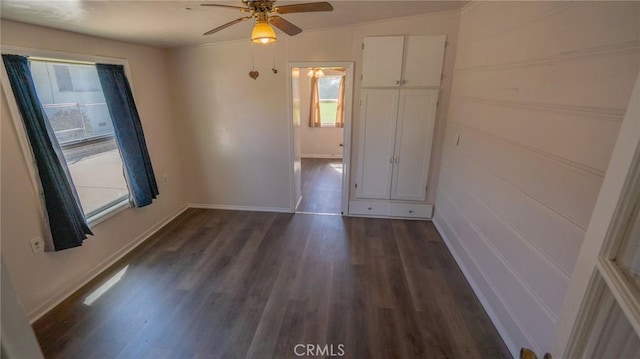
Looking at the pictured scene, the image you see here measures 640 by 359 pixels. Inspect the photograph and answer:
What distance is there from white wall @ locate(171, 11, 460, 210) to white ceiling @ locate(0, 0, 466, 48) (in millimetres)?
179

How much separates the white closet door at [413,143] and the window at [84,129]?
331 centimetres

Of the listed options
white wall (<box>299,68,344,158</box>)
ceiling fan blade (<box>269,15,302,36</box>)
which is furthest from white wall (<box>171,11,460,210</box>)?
white wall (<box>299,68,344,158</box>)

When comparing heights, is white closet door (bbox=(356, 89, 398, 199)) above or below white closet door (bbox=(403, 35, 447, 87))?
below

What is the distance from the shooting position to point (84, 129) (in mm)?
2676

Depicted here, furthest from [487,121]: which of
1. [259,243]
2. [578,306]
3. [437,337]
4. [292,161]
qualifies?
[259,243]

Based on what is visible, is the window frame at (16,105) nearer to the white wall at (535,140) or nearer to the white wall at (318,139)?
the white wall at (535,140)

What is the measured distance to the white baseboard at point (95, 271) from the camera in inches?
87.7

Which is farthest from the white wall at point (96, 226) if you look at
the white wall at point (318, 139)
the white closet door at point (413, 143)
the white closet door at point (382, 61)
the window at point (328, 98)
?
the window at point (328, 98)

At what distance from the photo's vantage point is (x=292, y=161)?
392 cm

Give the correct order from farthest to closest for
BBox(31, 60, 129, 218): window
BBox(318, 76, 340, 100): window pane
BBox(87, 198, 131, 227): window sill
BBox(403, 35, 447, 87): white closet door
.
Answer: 1. BBox(318, 76, 340, 100): window pane
2. BBox(403, 35, 447, 87): white closet door
3. BBox(87, 198, 131, 227): window sill
4. BBox(31, 60, 129, 218): window

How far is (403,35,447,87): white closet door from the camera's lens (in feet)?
10.6

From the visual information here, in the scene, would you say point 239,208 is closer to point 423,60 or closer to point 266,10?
point 266,10

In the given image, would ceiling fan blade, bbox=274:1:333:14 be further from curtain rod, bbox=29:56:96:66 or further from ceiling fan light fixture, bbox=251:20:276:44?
curtain rod, bbox=29:56:96:66

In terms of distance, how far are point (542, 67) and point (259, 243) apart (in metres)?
3.00
